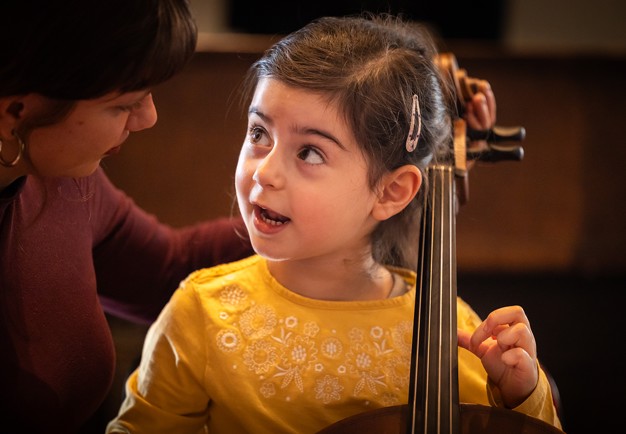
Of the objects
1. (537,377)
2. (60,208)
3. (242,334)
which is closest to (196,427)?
(242,334)

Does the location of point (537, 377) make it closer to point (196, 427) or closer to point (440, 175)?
point (440, 175)

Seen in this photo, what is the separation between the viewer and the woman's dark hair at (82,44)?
0.79 metres

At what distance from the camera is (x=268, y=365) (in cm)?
107

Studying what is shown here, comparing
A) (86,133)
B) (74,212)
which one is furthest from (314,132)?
(74,212)

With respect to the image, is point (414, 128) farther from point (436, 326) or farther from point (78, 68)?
point (78, 68)

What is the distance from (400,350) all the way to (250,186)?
319 millimetres

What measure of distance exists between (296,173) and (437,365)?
0.30m

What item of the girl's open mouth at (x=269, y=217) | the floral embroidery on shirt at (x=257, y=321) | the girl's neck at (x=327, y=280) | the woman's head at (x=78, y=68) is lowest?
the floral embroidery on shirt at (x=257, y=321)

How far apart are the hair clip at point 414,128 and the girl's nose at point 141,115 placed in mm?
353

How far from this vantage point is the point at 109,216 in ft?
4.17

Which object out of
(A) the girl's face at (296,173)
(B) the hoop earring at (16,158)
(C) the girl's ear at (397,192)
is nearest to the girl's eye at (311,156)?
(A) the girl's face at (296,173)

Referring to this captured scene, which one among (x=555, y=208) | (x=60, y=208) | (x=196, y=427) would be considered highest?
(x=60, y=208)

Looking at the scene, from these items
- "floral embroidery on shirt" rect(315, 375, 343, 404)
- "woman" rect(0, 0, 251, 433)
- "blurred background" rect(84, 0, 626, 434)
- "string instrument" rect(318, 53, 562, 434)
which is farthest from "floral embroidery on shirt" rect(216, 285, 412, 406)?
"blurred background" rect(84, 0, 626, 434)

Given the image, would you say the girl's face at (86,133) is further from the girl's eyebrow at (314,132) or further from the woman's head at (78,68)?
the girl's eyebrow at (314,132)
